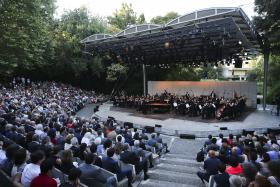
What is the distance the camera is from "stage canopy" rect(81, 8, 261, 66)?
15.5 m

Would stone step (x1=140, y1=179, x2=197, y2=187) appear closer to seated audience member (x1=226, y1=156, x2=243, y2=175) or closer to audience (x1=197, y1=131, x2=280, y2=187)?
audience (x1=197, y1=131, x2=280, y2=187)

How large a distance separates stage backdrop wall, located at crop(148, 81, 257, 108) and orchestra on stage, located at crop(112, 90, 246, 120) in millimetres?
4053

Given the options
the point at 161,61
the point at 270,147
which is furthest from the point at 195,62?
the point at 270,147

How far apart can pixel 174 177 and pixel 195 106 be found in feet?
43.8

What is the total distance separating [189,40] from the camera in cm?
2066

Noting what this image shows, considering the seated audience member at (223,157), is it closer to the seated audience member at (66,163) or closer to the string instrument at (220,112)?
the seated audience member at (66,163)

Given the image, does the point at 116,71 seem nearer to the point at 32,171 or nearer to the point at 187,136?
the point at 187,136

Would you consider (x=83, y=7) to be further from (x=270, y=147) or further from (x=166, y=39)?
(x=270, y=147)

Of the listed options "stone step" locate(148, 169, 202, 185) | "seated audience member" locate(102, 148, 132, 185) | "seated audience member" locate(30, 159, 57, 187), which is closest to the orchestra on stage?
"stone step" locate(148, 169, 202, 185)

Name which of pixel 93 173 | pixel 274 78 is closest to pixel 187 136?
pixel 93 173

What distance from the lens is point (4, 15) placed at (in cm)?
1716

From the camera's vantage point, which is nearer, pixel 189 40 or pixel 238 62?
pixel 189 40

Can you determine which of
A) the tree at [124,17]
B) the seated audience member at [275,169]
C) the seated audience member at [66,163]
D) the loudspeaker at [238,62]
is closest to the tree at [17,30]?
the seated audience member at [66,163]

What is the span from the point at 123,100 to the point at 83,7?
17.0 meters
